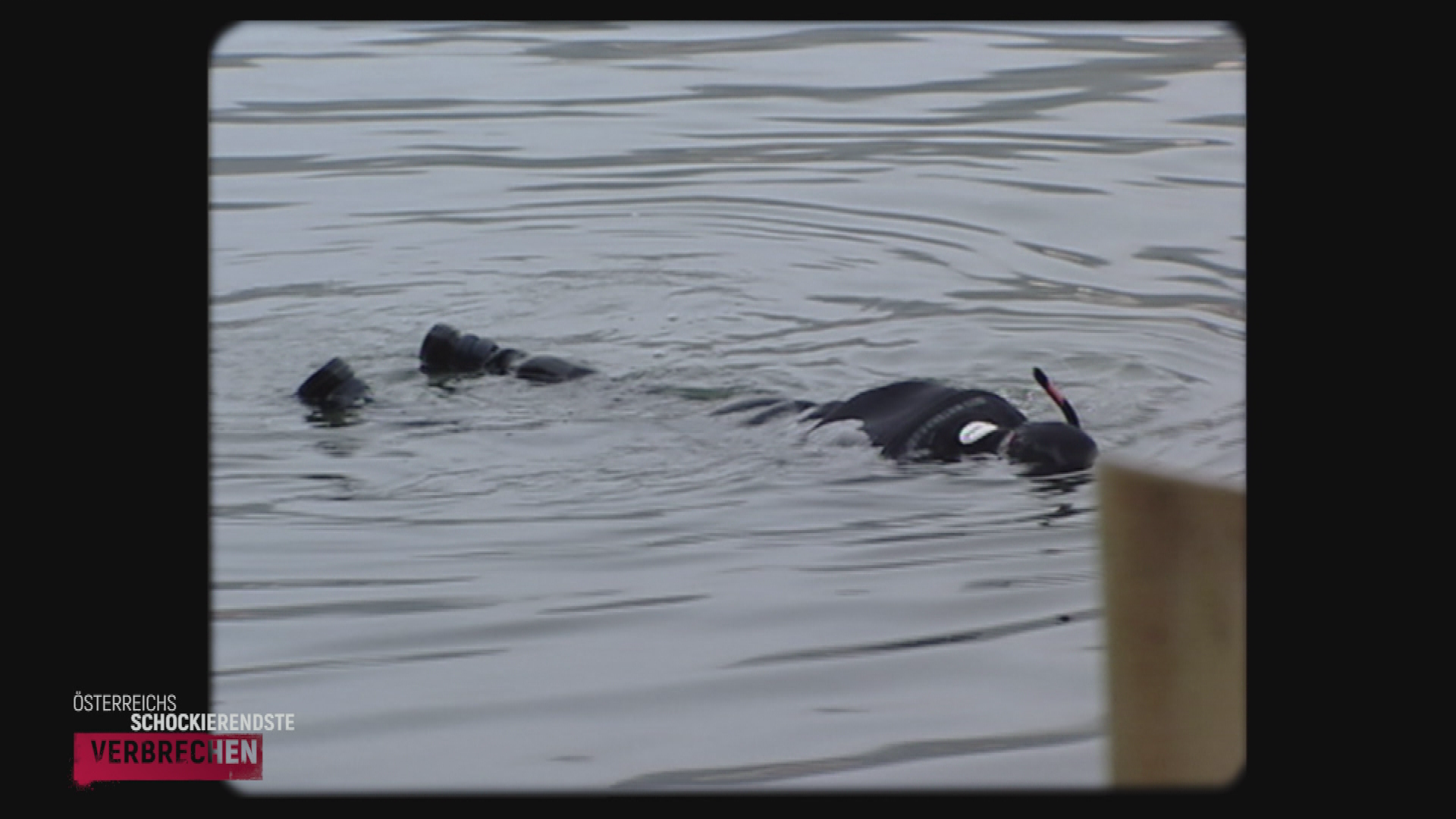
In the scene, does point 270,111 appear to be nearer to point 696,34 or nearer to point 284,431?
point 696,34

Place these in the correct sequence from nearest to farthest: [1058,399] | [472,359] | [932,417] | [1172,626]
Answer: [1172,626], [1058,399], [932,417], [472,359]

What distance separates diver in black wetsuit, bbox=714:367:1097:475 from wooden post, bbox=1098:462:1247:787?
3.40 meters

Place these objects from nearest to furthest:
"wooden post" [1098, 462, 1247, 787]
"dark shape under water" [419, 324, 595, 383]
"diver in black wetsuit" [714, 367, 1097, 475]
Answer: "wooden post" [1098, 462, 1247, 787]
"diver in black wetsuit" [714, 367, 1097, 475]
"dark shape under water" [419, 324, 595, 383]

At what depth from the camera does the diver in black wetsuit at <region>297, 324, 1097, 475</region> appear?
561cm

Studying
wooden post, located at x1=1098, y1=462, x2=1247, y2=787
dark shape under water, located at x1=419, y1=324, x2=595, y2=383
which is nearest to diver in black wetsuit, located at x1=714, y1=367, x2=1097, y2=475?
dark shape under water, located at x1=419, y1=324, x2=595, y2=383

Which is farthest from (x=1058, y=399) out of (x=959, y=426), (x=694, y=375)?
(x=694, y=375)

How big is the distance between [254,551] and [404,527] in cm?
40

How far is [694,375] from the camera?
7.08m

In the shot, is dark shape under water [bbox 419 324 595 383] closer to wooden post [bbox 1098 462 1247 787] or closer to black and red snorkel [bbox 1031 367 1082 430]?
black and red snorkel [bbox 1031 367 1082 430]

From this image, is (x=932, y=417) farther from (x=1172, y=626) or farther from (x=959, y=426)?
(x=1172, y=626)

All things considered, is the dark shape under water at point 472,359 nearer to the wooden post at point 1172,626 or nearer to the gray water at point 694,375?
the gray water at point 694,375

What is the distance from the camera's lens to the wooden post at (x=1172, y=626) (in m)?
1.95

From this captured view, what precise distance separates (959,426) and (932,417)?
0.10 metres

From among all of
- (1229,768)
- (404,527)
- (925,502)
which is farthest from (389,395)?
(1229,768)
